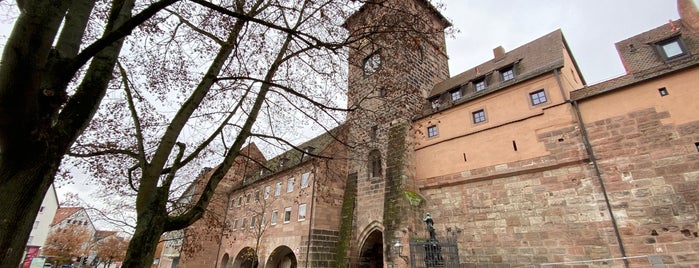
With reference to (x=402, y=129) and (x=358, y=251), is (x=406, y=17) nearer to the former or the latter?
(x=402, y=129)

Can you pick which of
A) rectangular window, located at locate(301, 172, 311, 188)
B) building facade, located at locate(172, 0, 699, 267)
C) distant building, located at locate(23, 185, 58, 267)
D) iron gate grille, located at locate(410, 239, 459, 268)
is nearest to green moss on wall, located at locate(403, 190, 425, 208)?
building facade, located at locate(172, 0, 699, 267)

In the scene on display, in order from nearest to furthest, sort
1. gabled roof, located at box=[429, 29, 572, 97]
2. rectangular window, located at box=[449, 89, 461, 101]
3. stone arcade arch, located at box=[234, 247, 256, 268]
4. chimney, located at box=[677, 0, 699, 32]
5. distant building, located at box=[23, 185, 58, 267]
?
chimney, located at box=[677, 0, 699, 32] < gabled roof, located at box=[429, 29, 572, 97] < rectangular window, located at box=[449, 89, 461, 101] < stone arcade arch, located at box=[234, 247, 256, 268] < distant building, located at box=[23, 185, 58, 267]

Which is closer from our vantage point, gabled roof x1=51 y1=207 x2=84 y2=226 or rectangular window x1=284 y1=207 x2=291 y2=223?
rectangular window x1=284 y1=207 x2=291 y2=223

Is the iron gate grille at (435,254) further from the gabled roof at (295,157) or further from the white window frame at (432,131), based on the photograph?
the white window frame at (432,131)

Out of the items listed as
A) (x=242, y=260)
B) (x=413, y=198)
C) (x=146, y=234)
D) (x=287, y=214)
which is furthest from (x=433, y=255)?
(x=242, y=260)

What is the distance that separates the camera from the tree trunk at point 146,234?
4137mm

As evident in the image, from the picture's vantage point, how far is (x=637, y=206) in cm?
998

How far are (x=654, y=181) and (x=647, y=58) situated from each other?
4571mm

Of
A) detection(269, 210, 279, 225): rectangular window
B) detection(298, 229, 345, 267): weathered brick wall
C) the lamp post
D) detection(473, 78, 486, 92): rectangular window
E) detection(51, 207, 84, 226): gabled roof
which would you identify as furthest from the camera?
detection(51, 207, 84, 226): gabled roof

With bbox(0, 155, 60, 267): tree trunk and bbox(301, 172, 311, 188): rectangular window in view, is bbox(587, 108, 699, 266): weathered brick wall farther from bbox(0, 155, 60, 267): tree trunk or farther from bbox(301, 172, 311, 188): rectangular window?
bbox(301, 172, 311, 188): rectangular window

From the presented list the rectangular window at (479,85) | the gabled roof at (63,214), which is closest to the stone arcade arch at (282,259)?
the rectangular window at (479,85)

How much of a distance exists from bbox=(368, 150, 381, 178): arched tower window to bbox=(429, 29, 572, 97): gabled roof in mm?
4323

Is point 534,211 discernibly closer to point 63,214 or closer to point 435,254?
point 435,254

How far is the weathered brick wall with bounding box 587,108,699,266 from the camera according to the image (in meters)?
9.20
